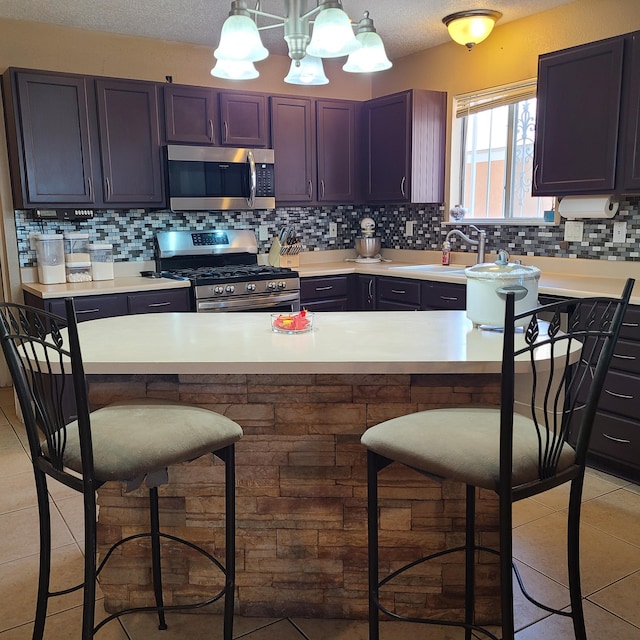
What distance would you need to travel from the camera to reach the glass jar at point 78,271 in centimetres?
403

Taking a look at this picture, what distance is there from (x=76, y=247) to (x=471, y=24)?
9.72ft

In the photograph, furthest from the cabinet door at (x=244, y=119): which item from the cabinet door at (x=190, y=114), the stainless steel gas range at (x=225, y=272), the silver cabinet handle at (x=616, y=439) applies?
the silver cabinet handle at (x=616, y=439)

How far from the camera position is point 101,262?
13.5 feet

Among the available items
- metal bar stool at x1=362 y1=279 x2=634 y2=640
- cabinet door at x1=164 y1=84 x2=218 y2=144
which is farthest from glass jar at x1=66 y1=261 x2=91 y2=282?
metal bar stool at x1=362 y1=279 x2=634 y2=640

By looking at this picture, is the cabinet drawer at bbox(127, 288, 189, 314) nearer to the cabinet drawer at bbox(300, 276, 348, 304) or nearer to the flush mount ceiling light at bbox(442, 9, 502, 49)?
the cabinet drawer at bbox(300, 276, 348, 304)

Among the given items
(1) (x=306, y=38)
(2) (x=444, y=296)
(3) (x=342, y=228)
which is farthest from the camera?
(3) (x=342, y=228)

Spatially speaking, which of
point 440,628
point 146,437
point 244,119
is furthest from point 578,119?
point 146,437

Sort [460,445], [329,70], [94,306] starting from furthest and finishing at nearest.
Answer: [329,70]
[94,306]
[460,445]

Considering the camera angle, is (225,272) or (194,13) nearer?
(194,13)

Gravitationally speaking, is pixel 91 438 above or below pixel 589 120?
below

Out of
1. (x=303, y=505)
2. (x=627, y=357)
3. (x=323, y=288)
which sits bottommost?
(x=303, y=505)

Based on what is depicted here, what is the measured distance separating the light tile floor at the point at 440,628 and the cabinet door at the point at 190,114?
7.83 ft

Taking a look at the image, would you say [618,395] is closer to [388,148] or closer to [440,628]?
[440,628]

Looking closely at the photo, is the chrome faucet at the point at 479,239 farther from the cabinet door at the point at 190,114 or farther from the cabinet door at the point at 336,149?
the cabinet door at the point at 190,114
